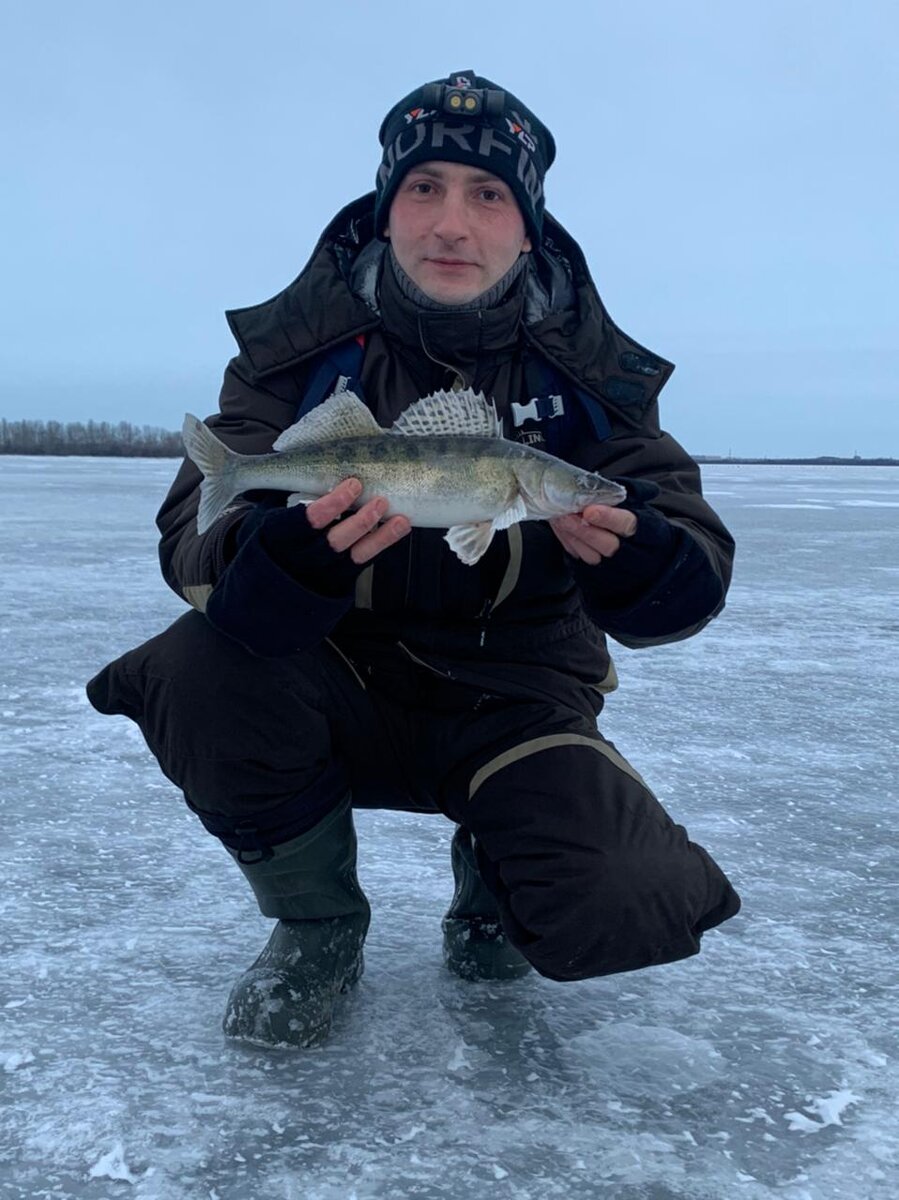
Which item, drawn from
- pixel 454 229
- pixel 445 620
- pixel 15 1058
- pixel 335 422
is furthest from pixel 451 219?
pixel 15 1058

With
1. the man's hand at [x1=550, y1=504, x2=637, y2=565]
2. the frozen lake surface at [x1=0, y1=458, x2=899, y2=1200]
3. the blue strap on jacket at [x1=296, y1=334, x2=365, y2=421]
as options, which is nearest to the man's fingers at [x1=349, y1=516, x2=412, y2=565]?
the man's hand at [x1=550, y1=504, x2=637, y2=565]

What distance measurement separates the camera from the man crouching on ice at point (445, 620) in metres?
2.39

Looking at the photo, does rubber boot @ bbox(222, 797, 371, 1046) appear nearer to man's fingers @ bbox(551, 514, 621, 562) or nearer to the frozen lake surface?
the frozen lake surface

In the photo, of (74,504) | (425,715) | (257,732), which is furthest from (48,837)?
(74,504)

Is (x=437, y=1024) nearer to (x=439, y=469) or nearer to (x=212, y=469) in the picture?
(x=439, y=469)

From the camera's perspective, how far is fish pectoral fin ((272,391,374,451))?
2.47 metres

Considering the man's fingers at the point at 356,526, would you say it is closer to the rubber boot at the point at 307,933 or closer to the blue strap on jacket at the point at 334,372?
the blue strap on jacket at the point at 334,372

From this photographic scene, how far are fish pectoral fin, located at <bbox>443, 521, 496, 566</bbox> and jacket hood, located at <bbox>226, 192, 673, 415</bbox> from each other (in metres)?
0.54

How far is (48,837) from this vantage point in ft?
10.5

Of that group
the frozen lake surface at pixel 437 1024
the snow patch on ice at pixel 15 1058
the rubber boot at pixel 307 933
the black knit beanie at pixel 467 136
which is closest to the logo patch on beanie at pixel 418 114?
the black knit beanie at pixel 467 136

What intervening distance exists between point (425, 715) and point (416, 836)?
77 centimetres

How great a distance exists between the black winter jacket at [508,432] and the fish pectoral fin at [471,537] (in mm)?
256

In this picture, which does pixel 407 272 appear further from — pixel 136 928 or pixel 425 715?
pixel 136 928

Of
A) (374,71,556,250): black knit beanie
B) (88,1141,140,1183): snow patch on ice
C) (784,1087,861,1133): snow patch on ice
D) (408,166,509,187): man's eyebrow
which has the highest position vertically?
(374,71,556,250): black knit beanie
